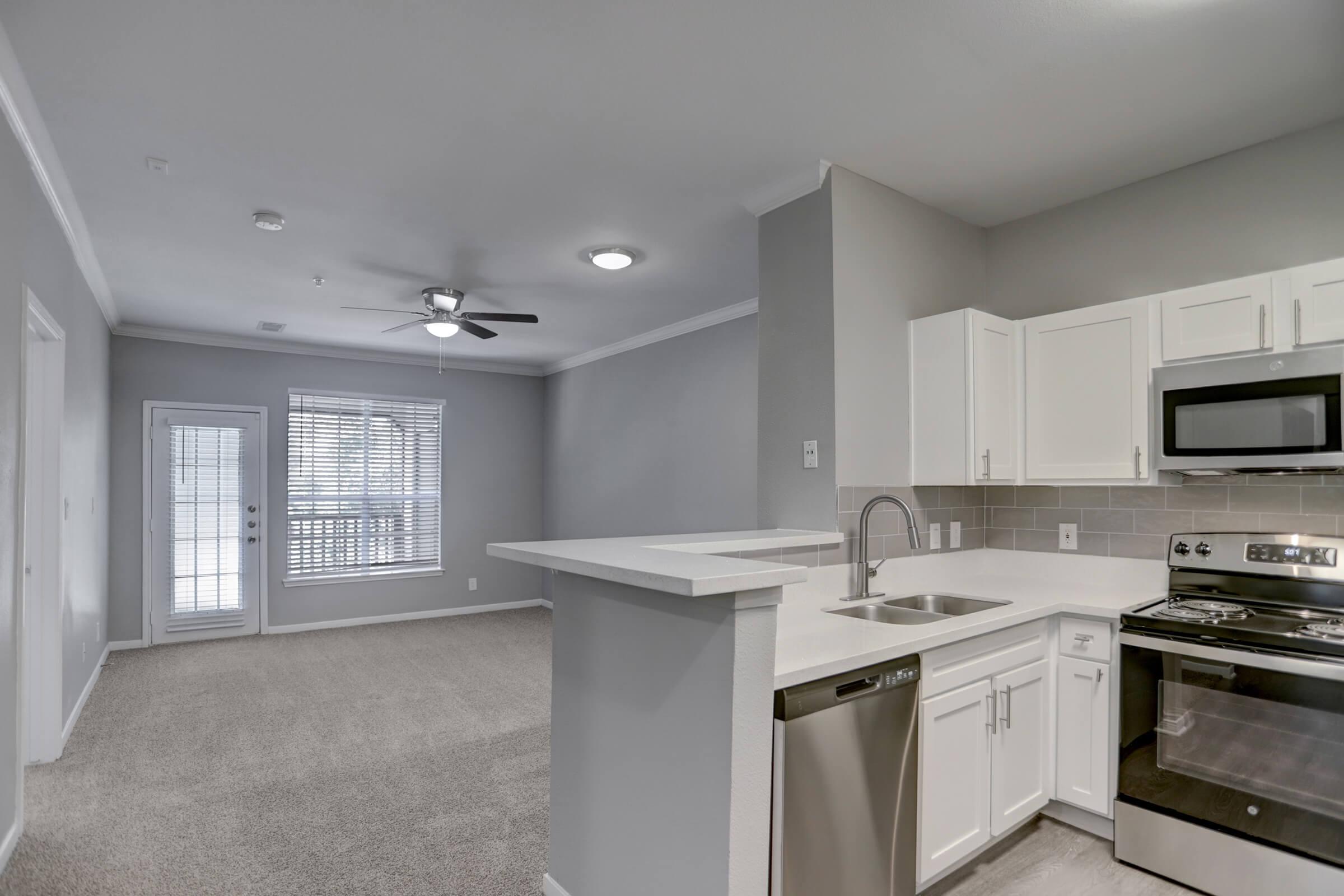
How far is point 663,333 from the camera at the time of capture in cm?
573

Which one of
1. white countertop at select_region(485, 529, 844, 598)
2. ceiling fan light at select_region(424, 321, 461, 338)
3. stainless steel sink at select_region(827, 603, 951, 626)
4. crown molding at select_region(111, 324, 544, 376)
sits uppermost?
crown molding at select_region(111, 324, 544, 376)

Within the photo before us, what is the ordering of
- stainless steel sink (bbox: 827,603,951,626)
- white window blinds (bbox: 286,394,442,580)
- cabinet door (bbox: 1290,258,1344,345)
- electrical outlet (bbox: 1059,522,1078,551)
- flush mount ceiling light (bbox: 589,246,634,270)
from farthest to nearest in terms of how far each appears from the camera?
white window blinds (bbox: 286,394,442,580) < flush mount ceiling light (bbox: 589,246,634,270) < electrical outlet (bbox: 1059,522,1078,551) < stainless steel sink (bbox: 827,603,951,626) < cabinet door (bbox: 1290,258,1344,345)

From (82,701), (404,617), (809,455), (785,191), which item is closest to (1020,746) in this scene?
(809,455)

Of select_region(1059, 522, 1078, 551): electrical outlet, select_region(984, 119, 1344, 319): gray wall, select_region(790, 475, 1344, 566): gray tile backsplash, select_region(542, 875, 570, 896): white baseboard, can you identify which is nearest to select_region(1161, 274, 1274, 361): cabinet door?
select_region(984, 119, 1344, 319): gray wall

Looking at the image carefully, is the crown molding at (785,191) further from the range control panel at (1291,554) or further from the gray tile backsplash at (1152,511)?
the range control panel at (1291,554)

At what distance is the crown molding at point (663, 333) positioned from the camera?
498 centimetres

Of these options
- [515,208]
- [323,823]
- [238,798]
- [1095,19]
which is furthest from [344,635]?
[1095,19]

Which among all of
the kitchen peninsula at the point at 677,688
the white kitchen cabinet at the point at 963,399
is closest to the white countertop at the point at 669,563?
the kitchen peninsula at the point at 677,688

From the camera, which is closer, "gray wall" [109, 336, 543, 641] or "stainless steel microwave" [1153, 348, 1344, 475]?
"stainless steel microwave" [1153, 348, 1344, 475]

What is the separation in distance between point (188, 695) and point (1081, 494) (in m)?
5.12

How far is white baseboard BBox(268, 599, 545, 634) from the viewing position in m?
6.29

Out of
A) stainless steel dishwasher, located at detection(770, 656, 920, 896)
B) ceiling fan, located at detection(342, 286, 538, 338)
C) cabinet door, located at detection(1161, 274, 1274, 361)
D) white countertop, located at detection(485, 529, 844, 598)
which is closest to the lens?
white countertop, located at detection(485, 529, 844, 598)

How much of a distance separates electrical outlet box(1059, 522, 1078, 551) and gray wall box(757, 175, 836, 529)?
1.17 m

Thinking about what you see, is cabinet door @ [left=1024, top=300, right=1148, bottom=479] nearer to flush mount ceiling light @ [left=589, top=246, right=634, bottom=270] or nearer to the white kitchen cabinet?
the white kitchen cabinet
